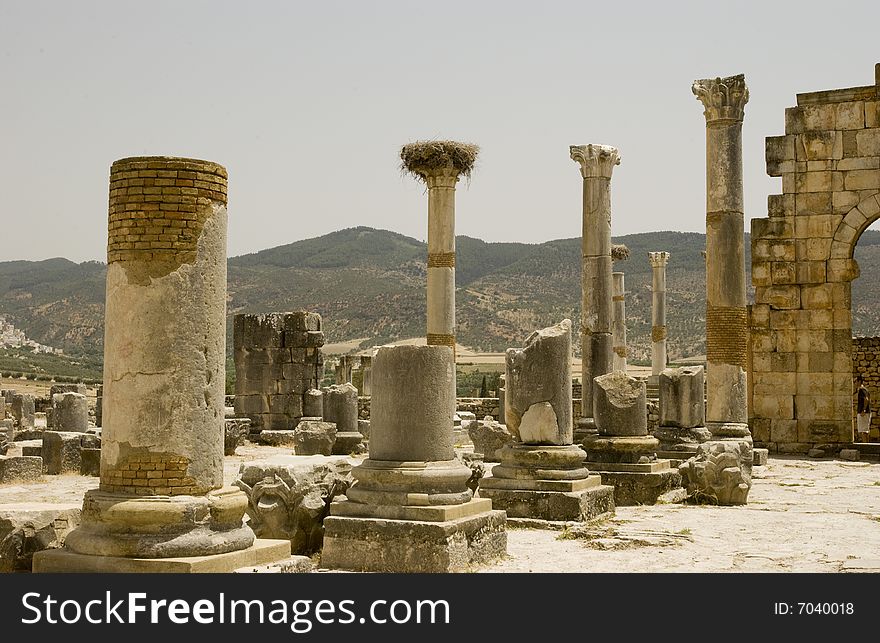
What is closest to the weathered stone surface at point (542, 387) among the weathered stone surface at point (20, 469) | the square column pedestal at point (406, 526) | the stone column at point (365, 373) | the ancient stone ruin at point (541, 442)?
the ancient stone ruin at point (541, 442)

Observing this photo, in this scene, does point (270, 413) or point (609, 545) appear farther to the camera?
point (270, 413)

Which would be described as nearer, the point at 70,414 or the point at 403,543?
the point at 403,543

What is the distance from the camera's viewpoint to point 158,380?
6910mm

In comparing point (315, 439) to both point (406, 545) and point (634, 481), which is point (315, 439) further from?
point (406, 545)

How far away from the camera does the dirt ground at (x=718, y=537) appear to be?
8664 millimetres

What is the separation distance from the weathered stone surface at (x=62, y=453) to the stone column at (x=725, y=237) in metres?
9.97

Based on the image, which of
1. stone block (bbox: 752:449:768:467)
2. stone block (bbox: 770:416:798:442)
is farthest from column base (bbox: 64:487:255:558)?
stone block (bbox: 770:416:798:442)

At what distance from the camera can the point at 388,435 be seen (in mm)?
8773

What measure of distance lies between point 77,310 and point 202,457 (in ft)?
367

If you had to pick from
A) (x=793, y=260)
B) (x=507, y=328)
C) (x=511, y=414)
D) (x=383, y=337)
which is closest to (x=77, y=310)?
(x=383, y=337)

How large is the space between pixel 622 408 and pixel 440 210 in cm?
775

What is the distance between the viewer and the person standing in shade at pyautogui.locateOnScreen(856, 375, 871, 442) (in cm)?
2747

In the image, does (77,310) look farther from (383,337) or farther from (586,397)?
(586,397)

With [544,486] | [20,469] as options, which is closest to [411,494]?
[544,486]
